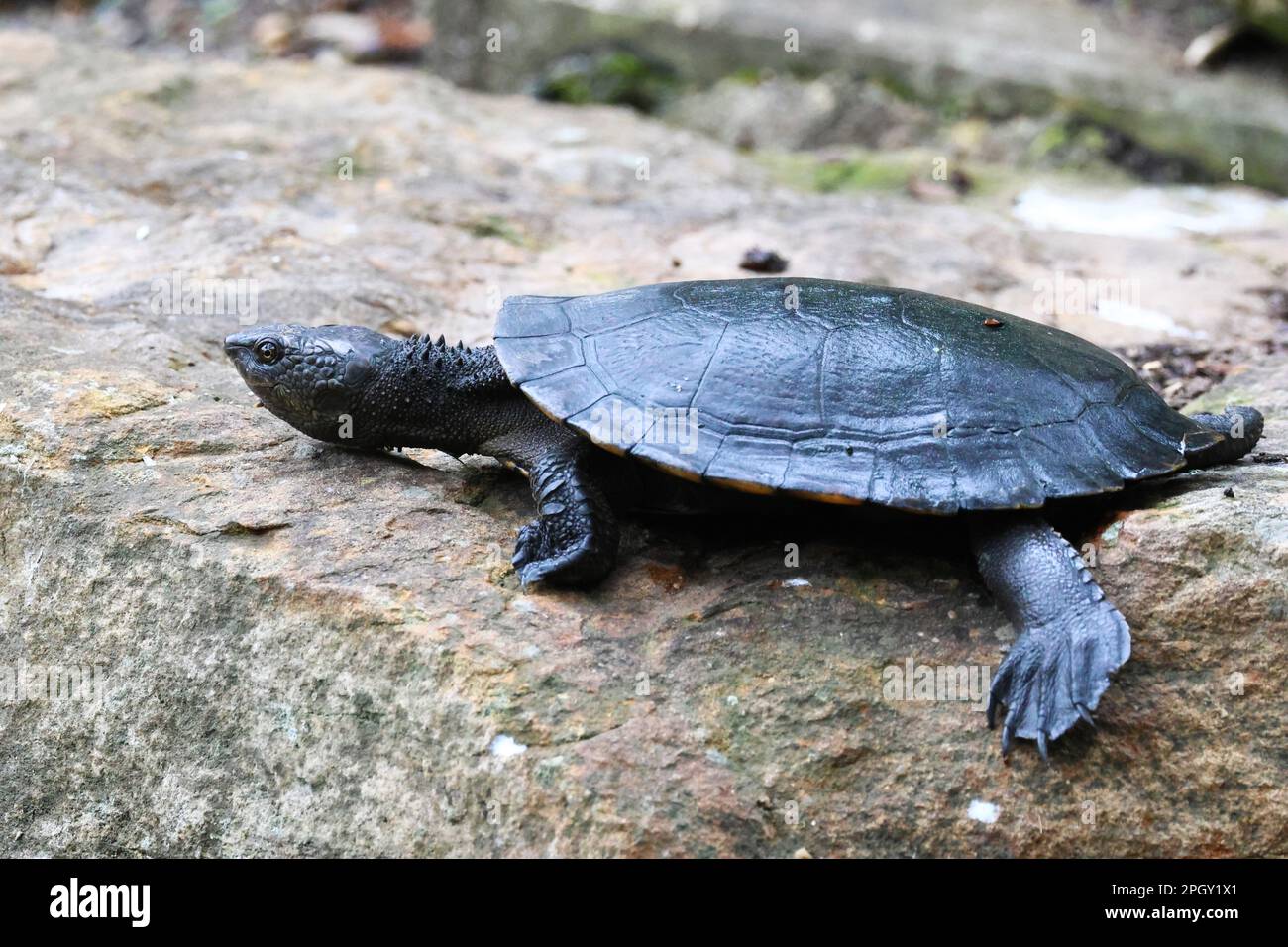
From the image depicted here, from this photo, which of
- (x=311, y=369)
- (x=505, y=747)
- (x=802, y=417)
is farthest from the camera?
(x=311, y=369)

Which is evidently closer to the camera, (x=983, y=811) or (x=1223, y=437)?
(x=983, y=811)

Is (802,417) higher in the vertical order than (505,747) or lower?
higher

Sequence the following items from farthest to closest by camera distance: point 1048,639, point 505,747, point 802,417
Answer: point 802,417 → point 1048,639 → point 505,747

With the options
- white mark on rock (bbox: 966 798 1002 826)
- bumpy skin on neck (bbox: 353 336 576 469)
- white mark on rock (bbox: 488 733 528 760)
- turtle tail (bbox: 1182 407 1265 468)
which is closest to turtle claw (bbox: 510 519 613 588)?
bumpy skin on neck (bbox: 353 336 576 469)

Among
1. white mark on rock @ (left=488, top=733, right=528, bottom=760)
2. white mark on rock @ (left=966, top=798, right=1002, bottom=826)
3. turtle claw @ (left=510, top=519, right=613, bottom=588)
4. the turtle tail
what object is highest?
the turtle tail

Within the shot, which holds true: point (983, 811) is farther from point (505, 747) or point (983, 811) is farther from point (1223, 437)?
point (1223, 437)

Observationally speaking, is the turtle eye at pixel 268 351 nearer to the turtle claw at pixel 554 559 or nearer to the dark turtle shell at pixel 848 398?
the dark turtle shell at pixel 848 398

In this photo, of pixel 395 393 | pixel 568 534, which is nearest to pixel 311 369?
pixel 395 393

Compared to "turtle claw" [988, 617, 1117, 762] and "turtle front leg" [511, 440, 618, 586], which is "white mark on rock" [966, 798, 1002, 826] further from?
"turtle front leg" [511, 440, 618, 586]
